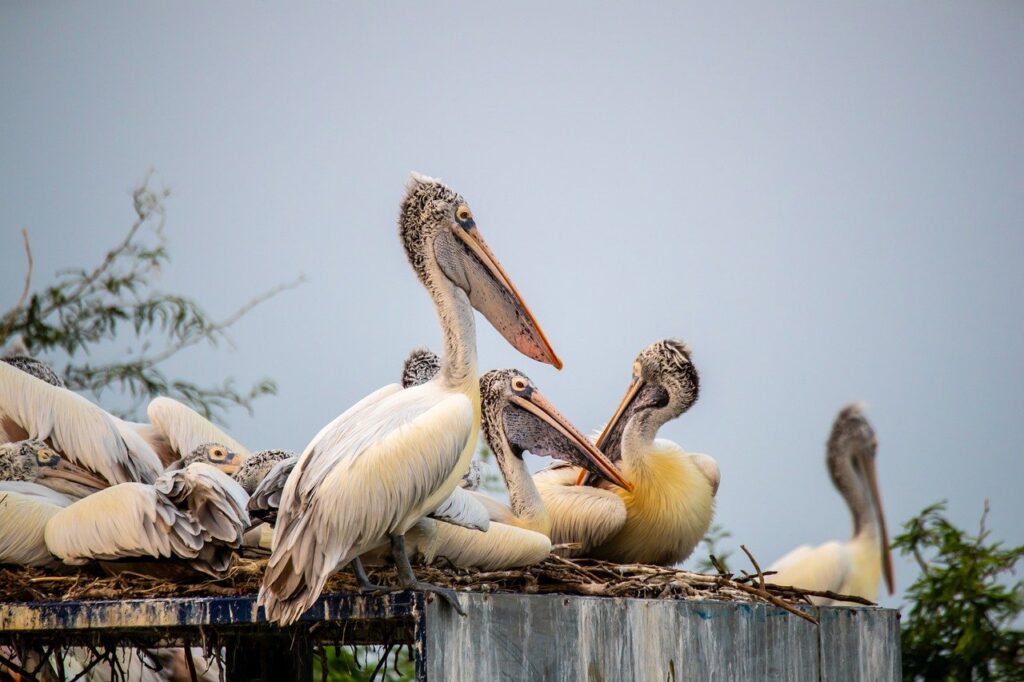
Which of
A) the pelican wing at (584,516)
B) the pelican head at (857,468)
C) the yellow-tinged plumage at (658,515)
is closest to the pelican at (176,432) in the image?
the pelican wing at (584,516)

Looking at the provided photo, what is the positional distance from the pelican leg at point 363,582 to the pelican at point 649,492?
166 cm

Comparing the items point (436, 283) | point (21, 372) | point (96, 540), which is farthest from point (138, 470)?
point (436, 283)

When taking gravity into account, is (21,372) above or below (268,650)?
above

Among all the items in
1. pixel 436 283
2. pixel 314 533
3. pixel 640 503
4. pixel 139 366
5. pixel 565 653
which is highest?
pixel 139 366

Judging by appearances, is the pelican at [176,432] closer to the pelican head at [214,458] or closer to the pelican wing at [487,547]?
the pelican head at [214,458]

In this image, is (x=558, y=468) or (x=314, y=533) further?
(x=558, y=468)

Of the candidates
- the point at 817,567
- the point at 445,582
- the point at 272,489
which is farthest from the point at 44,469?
the point at 817,567

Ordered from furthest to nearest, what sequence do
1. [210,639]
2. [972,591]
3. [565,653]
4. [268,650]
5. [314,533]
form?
[972,591] → [268,650] → [210,639] → [565,653] → [314,533]

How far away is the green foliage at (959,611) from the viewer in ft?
24.7

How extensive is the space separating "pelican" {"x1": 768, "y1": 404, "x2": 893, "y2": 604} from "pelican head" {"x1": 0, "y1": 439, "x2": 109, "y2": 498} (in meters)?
3.10

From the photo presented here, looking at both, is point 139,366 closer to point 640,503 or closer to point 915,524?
point 640,503

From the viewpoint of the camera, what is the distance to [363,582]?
12.3 feet

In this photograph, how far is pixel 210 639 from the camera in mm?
4219

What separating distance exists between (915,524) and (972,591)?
51 centimetres
